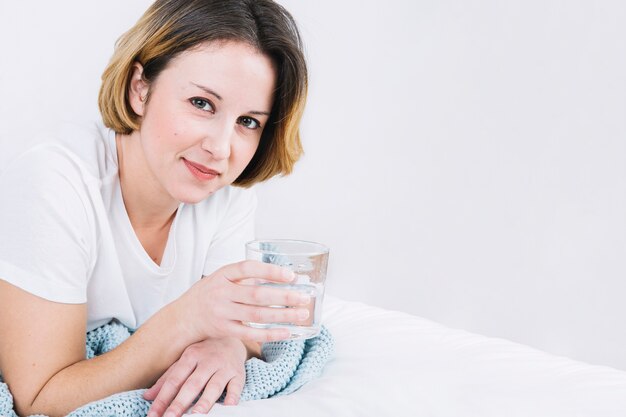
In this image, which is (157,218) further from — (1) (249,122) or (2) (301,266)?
(2) (301,266)

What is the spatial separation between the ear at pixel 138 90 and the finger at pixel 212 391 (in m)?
0.55

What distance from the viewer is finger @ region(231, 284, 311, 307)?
3.46 feet

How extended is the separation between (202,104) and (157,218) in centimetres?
32

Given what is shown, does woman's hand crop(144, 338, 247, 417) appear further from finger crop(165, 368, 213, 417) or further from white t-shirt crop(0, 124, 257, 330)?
white t-shirt crop(0, 124, 257, 330)

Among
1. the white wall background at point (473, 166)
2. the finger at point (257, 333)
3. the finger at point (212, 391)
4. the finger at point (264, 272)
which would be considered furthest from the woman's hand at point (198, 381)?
the white wall background at point (473, 166)

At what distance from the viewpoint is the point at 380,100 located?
2.72 metres

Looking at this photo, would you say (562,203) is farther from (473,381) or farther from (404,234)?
(473,381)

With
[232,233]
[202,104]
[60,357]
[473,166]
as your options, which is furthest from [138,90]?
[473,166]

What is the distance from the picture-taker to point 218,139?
1337 millimetres

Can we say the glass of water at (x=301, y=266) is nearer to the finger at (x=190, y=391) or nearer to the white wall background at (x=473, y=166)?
the finger at (x=190, y=391)

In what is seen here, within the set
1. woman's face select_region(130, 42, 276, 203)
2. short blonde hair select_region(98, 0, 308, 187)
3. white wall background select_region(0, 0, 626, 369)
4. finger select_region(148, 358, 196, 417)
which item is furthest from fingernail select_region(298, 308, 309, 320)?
white wall background select_region(0, 0, 626, 369)

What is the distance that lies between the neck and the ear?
0.06 meters

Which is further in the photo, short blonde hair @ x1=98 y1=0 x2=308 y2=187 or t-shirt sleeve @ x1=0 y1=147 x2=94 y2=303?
short blonde hair @ x1=98 y1=0 x2=308 y2=187

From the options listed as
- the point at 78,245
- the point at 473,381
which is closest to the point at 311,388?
the point at 473,381
